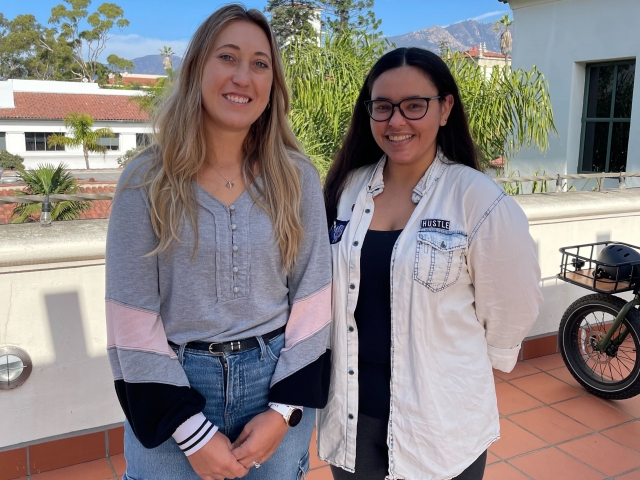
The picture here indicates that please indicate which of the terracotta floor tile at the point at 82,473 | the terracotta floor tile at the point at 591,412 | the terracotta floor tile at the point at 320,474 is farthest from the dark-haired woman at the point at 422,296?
the terracotta floor tile at the point at 591,412

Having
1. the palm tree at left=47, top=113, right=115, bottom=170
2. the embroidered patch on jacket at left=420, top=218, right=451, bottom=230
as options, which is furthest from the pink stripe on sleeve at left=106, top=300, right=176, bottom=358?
the palm tree at left=47, top=113, right=115, bottom=170

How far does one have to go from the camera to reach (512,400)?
11.2ft

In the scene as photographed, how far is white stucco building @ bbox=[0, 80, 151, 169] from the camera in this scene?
43.4 metres

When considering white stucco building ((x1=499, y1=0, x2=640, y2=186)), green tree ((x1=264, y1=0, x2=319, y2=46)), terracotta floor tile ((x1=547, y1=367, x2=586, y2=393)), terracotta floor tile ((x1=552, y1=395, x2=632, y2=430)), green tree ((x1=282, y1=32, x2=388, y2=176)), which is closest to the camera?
terracotta floor tile ((x1=552, y1=395, x2=632, y2=430))

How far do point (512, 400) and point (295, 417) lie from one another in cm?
226

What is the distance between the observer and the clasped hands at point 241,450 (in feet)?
4.66

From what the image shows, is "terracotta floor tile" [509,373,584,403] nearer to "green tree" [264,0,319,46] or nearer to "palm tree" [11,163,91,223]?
"palm tree" [11,163,91,223]

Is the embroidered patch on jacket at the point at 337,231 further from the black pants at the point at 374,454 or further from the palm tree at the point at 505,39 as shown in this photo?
the palm tree at the point at 505,39

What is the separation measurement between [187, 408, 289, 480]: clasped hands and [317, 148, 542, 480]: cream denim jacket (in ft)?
0.85

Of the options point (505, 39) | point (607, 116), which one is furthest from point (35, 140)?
point (607, 116)

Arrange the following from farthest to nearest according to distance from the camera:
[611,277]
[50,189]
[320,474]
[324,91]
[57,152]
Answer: [57,152]
[50,189]
[324,91]
[611,277]
[320,474]

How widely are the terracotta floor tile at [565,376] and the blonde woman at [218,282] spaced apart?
2.58 m

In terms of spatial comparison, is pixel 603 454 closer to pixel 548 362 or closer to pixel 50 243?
pixel 548 362

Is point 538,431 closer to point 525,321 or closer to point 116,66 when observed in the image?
point 525,321
